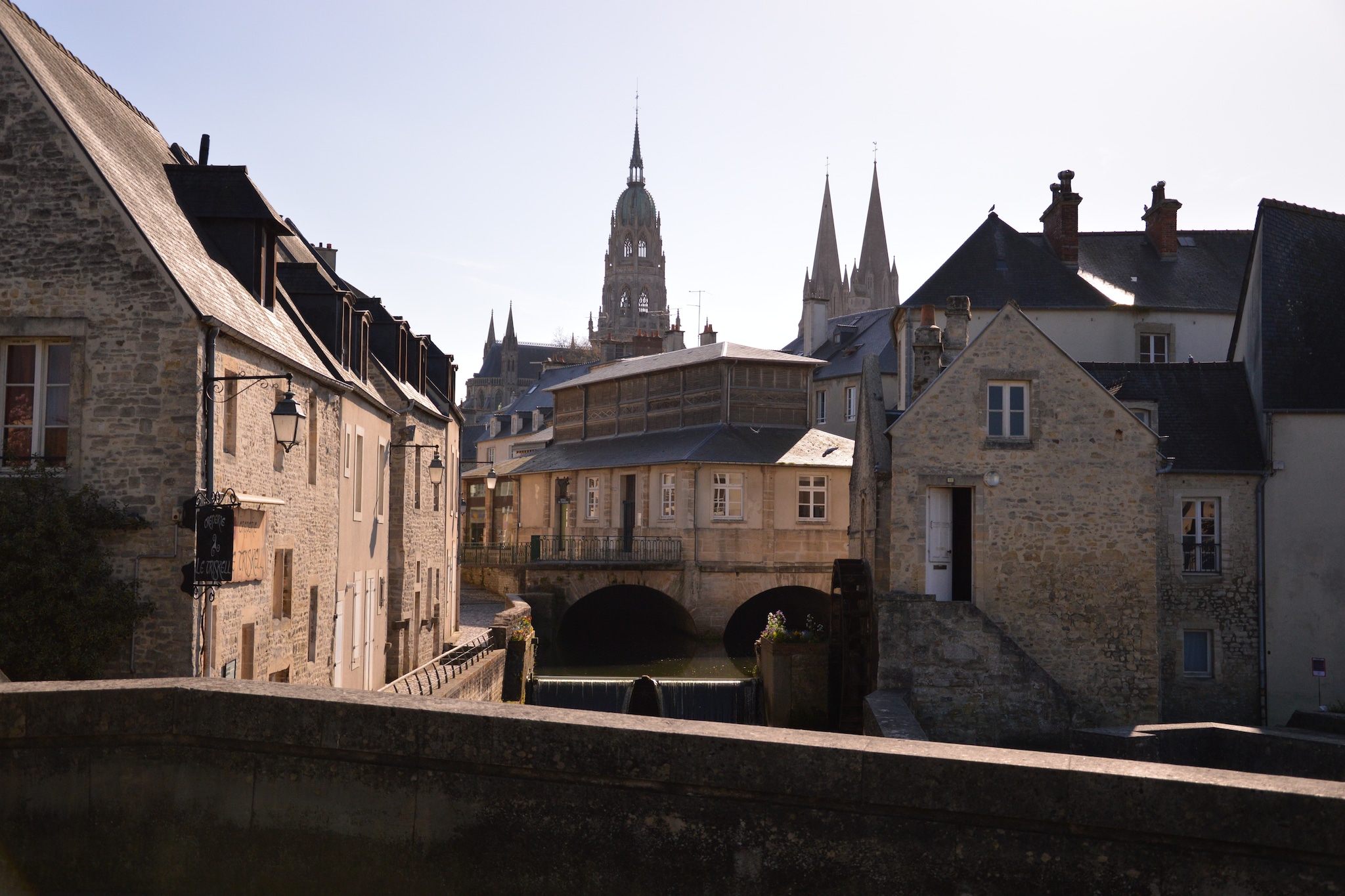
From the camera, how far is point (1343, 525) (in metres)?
21.0

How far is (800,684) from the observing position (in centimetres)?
2248

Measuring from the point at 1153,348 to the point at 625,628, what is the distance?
54.4 ft

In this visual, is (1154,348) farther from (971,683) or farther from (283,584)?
(283,584)

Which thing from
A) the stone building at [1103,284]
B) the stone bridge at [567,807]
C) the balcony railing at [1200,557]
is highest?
the stone building at [1103,284]

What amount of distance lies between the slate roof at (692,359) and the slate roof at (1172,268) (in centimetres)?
807

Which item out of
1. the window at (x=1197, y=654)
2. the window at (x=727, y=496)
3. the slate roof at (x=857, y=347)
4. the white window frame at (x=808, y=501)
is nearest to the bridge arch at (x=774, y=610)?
the white window frame at (x=808, y=501)

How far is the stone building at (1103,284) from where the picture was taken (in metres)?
30.1

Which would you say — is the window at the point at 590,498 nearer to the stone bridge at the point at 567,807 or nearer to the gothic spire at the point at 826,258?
the stone bridge at the point at 567,807

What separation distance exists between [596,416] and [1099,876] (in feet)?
121

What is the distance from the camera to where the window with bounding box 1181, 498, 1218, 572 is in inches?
838

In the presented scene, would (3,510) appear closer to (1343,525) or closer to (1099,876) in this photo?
(1099,876)

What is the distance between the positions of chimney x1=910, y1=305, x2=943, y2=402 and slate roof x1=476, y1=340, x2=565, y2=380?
257 ft

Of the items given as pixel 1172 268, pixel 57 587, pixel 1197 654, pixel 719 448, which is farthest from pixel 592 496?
pixel 57 587

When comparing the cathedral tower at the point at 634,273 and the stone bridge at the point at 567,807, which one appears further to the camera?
the cathedral tower at the point at 634,273
